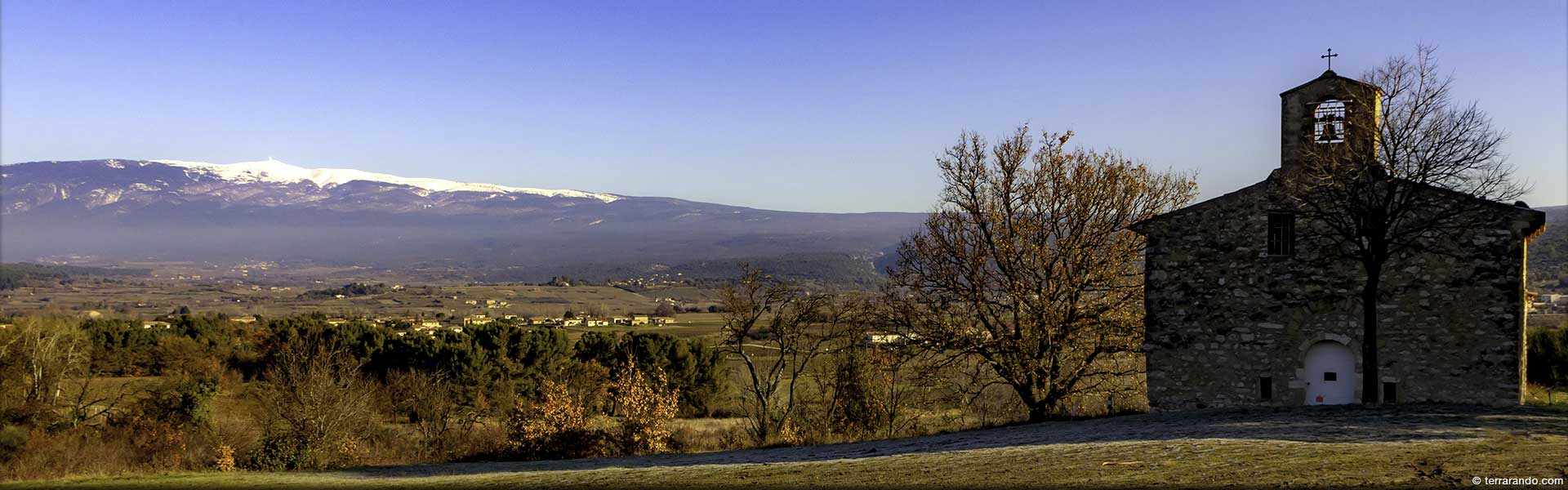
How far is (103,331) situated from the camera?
5409 cm

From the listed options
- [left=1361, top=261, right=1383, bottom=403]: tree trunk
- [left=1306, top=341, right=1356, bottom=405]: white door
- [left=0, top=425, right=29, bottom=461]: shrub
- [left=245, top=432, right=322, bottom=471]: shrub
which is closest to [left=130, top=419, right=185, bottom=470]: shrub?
[left=0, top=425, right=29, bottom=461]: shrub

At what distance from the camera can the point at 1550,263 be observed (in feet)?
252

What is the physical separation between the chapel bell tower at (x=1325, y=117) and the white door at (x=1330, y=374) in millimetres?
3797

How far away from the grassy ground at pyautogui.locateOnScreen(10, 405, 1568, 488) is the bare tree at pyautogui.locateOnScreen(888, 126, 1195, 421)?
3136 millimetres

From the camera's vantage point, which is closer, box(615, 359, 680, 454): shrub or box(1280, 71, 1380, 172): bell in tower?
box(1280, 71, 1380, 172): bell in tower

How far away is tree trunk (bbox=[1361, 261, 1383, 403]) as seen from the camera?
20.2 m

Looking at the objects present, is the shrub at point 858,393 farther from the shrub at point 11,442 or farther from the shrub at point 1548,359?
the shrub at point 11,442

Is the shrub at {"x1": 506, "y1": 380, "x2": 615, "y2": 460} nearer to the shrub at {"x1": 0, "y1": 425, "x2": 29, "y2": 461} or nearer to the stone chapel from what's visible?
the shrub at {"x1": 0, "y1": 425, "x2": 29, "y2": 461}

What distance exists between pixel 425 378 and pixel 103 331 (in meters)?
22.4

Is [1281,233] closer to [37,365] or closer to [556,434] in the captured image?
[556,434]

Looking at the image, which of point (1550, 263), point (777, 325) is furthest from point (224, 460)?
point (1550, 263)

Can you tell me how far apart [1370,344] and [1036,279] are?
27.7ft

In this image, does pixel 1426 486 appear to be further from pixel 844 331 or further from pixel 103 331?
pixel 103 331

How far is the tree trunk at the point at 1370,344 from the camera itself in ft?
66.1
